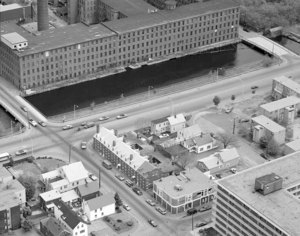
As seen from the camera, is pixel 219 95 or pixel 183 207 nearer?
pixel 183 207

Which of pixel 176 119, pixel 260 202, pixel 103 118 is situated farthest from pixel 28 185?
pixel 260 202

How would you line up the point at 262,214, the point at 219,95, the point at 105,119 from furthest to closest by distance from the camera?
the point at 219,95
the point at 105,119
the point at 262,214

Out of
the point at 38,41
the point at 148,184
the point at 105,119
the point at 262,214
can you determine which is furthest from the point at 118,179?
the point at 38,41

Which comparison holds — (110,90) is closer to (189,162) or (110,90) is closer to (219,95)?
(219,95)

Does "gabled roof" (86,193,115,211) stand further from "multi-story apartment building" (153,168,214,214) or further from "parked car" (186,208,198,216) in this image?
"parked car" (186,208,198,216)

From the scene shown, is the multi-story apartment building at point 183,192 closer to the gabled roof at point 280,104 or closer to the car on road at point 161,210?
the car on road at point 161,210

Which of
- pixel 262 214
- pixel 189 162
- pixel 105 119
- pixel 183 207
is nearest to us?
pixel 262 214
